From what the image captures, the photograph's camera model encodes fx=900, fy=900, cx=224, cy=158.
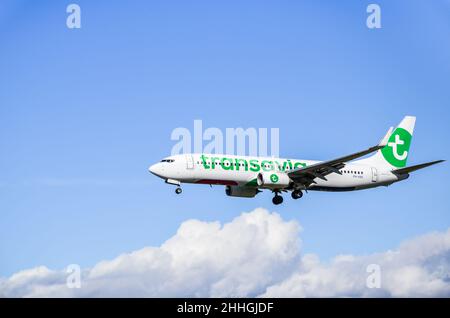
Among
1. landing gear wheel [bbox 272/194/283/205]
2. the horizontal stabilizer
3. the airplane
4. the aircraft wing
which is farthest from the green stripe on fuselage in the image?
the horizontal stabilizer

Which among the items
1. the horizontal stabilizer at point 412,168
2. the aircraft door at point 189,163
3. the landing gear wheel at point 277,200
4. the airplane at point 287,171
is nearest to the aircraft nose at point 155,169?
the airplane at point 287,171

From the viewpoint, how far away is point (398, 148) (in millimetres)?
99500

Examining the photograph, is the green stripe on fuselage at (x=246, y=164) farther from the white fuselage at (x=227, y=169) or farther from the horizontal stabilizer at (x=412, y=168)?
the horizontal stabilizer at (x=412, y=168)

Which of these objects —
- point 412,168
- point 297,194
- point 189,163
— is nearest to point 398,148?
point 412,168

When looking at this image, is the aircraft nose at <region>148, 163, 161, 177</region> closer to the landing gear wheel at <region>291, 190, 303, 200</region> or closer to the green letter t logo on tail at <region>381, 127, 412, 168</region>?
the landing gear wheel at <region>291, 190, 303, 200</region>

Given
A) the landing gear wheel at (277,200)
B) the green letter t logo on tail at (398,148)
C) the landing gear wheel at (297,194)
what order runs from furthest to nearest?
the green letter t logo on tail at (398,148), the landing gear wheel at (277,200), the landing gear wheel at (297,194)

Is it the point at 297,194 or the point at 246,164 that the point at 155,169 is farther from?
the point at 297,194

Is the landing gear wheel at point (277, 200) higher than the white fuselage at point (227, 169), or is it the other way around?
the white fuselage at point (227, 169)

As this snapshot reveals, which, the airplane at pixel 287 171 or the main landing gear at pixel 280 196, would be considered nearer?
the airplane at pixel 287 171

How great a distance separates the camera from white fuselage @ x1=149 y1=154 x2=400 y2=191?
84.7 meters

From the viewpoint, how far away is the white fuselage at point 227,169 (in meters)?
84.7

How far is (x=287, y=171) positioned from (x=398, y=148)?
16.3 m
